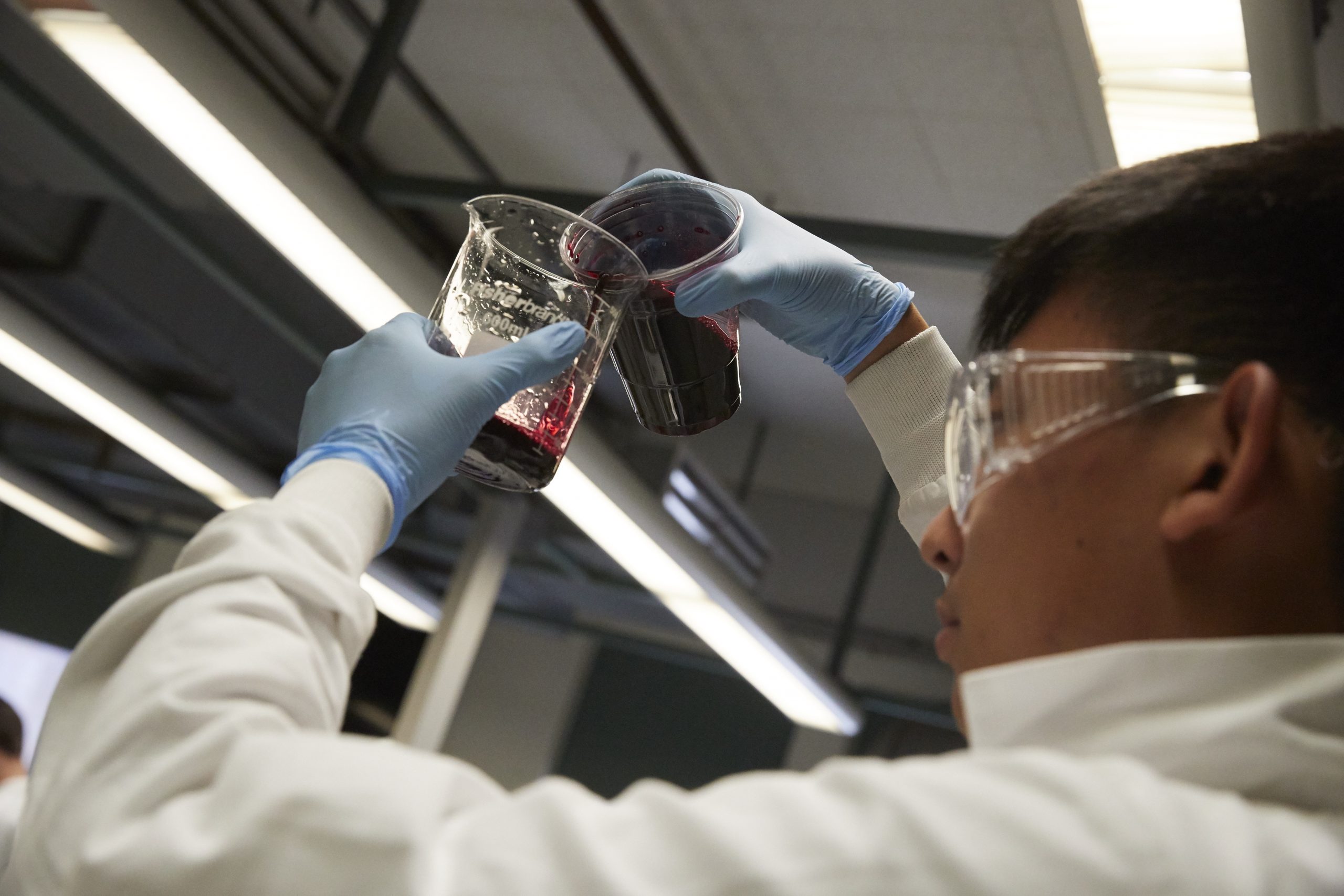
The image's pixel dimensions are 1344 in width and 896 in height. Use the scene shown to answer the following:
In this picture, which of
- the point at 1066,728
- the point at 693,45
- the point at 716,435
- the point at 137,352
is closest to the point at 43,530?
the point at 137,352

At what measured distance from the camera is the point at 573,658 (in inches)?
352

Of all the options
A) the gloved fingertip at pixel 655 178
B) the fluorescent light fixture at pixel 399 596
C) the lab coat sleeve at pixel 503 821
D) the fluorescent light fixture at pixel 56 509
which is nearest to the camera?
the lab coat sleeve at pixel 503 821

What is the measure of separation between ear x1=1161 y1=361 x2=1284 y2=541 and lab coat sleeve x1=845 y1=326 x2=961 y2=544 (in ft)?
1.99

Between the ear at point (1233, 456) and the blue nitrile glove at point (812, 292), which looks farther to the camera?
the blue nitrile glove at point (812, 292)

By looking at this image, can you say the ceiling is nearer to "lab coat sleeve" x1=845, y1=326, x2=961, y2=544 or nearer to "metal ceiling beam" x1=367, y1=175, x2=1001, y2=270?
"metal ceiling beam" x1=367, y1=175, x2=1001, y2=270

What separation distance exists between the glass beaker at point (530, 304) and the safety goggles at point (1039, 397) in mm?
414

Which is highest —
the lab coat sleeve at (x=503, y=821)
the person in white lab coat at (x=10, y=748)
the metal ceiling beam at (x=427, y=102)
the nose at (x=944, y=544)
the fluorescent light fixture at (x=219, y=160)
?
Result: the metal ceiling beam at (x=427, y=102)

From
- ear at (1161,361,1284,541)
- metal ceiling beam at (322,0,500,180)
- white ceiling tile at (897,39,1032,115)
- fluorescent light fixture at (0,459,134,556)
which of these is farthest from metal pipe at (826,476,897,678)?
fluorescent light fixture at (0,459,134,556)

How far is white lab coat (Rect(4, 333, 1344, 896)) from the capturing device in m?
0.66

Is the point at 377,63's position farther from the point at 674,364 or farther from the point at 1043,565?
the point at 1043,565

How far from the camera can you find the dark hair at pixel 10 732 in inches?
163

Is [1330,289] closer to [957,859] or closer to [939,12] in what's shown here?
[957,859]

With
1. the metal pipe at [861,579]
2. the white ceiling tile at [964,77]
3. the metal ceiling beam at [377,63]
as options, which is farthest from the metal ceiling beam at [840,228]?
the metal pipe at [861,579]

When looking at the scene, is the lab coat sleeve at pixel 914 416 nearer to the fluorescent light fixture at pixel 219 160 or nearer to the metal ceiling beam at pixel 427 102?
the fluorescent light fixture at pixel 219 160
